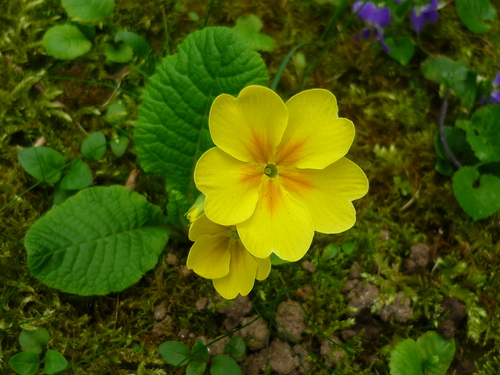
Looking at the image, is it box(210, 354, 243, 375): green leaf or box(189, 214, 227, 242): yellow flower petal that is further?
box(210, 354, 243, 375): green leaf

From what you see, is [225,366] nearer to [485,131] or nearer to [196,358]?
[196,358]

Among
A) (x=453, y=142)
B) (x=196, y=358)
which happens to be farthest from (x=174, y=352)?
(x=453, y=142)

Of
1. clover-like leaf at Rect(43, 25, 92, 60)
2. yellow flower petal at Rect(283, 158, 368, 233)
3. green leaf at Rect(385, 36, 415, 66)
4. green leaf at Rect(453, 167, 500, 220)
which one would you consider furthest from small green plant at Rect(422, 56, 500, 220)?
clover-like leaf at Rect(43, 25, 92, 60)

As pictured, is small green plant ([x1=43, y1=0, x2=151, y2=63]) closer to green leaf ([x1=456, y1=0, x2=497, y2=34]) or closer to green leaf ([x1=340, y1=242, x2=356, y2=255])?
green leaf ([x1=340, y1=242, x2=356, y2=255])

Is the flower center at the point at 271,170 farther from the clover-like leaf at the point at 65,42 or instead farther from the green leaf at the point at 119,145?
the clover-like leaf at the point at 65,42

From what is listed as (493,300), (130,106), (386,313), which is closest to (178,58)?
(130,106)

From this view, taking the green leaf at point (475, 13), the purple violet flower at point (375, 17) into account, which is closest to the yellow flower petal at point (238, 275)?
the purple violet flower at point (375, 17)
